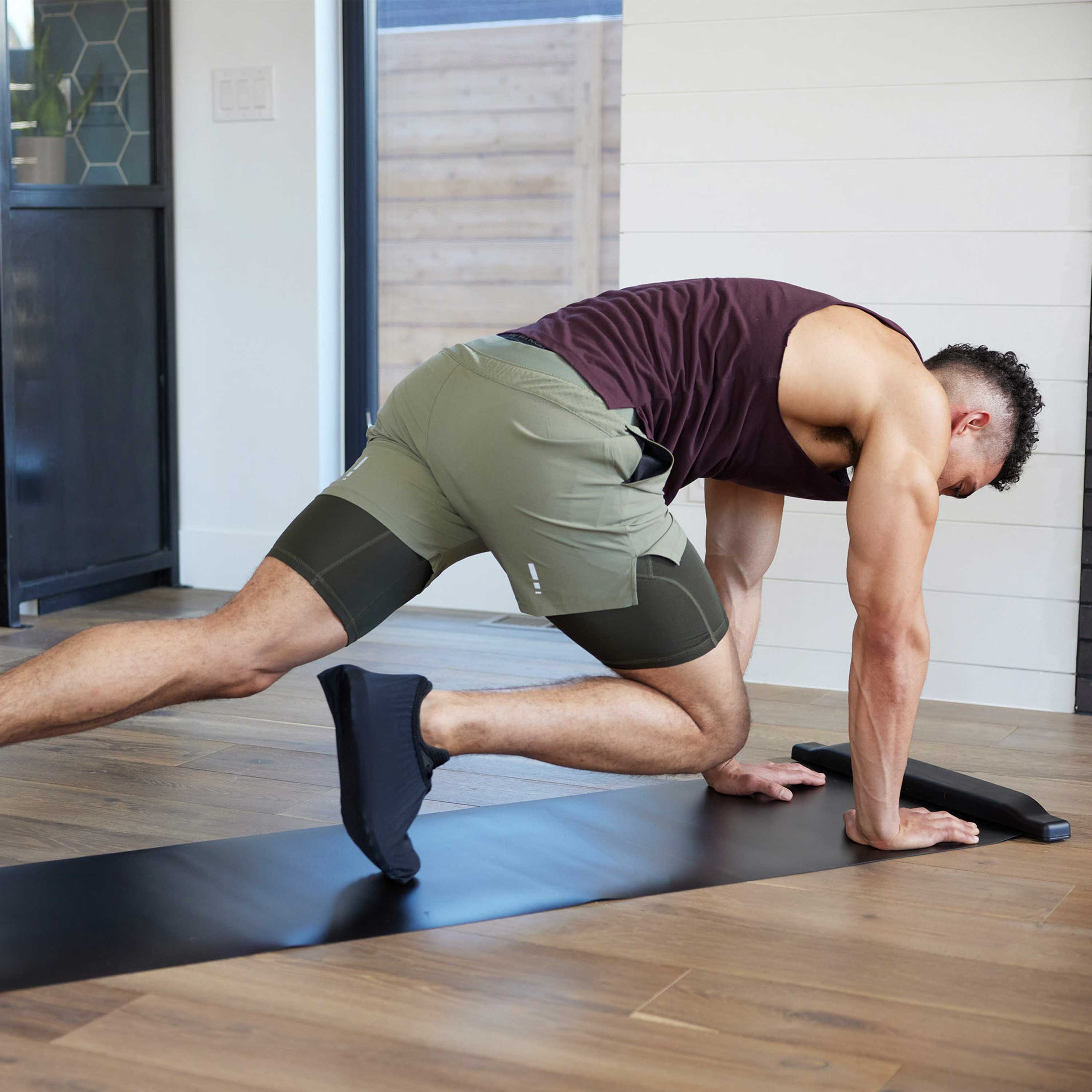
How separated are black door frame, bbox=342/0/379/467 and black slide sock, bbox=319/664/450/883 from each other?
85.5 inches

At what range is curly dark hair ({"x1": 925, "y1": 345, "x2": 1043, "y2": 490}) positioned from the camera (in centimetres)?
182

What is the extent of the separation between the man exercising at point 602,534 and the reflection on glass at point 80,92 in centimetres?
197

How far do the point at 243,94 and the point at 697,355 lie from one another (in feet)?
7.65

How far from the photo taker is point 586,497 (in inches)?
64.5

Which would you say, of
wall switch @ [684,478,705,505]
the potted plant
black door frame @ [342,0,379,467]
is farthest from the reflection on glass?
wall switch @ [684,478,705,505]

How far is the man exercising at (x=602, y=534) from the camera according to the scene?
1609 mm

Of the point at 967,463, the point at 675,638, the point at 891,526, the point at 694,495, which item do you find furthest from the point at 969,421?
the point at 694,495

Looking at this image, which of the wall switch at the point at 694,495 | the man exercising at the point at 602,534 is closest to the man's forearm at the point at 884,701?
the man exercising at the point at 602,534

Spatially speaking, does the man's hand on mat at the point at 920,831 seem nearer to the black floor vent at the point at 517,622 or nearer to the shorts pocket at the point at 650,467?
the shorts pocket at the point at 650,467

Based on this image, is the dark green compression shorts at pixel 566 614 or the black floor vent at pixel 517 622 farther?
the black floor vent at pixel 517 622

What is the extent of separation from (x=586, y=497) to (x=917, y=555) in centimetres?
43

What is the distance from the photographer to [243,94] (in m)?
3.63

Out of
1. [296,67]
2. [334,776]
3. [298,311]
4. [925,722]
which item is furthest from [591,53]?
[334,776]

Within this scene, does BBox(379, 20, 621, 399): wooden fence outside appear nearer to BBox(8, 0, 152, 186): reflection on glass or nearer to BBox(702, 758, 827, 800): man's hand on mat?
BBox(8, 0, 152, 186): reflection on glass
